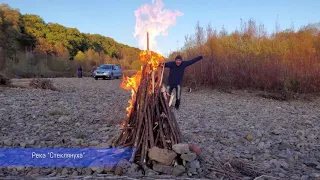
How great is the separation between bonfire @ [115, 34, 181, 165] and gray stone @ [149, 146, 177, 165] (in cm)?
17

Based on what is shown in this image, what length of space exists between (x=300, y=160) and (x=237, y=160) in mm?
1185

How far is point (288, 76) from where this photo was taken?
585 inches

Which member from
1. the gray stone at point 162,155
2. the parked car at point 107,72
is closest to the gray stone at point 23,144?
the gray stone at point 162,155

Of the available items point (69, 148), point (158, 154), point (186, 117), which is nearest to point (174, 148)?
point (158, 154)

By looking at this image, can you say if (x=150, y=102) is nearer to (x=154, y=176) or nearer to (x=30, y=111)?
(x=154, y=176)

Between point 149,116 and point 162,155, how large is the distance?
699 millimetres

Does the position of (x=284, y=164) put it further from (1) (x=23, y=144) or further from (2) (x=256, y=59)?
(2) (x=256, y=59)

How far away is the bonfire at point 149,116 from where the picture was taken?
15.8ft

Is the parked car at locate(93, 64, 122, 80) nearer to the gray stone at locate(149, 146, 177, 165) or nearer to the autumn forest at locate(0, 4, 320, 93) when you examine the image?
the autumn forest at locate(0, 4, 320, 93)

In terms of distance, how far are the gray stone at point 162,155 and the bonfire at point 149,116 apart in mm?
166

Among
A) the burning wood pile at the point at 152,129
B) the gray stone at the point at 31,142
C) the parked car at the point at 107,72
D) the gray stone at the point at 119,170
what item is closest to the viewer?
the gray stone at the point at 119,170

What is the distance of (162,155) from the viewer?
14.8 feet

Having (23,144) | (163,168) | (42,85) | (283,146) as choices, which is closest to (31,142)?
(23,144)

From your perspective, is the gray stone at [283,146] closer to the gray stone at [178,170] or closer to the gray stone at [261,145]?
the gray stone at [261,145]
